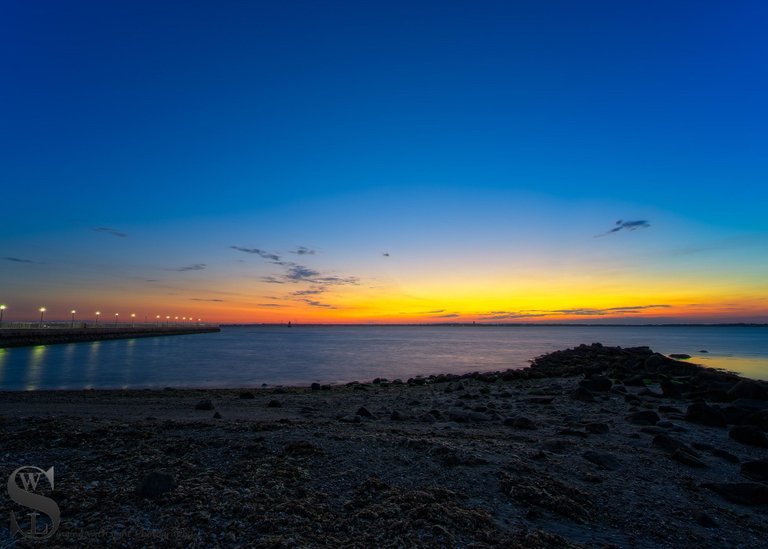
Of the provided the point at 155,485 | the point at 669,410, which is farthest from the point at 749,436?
the point at 155,485

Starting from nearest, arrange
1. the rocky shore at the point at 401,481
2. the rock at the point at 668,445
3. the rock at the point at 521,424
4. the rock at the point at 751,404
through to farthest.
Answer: the rocky shore at the point at 401,481
the rock at the point at 668,445
the rock at the point at 521,424
the rock at the point at 751,404

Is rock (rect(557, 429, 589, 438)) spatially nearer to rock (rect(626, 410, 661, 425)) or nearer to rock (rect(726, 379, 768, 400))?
rock (rect(626, 410, 661, 425))

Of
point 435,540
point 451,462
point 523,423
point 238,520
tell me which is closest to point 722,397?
point 523,423

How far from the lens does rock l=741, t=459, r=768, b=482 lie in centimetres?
796

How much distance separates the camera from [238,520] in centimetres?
512

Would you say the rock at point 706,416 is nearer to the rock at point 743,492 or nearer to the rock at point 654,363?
the rock at point 743,492

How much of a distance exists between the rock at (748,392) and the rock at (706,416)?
5.75 meters

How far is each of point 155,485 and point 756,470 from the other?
1130cm

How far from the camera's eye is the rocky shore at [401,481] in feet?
16.4

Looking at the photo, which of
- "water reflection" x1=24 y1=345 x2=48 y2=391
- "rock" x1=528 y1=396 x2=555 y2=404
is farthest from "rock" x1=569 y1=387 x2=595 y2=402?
"water reflection" x1=24 y1=345 x2=48 y2=391

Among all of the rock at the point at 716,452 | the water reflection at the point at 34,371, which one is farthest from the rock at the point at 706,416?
the water reflection at the point at 34,371

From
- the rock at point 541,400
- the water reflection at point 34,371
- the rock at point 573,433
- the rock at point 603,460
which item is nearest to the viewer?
the rock at point 603,460

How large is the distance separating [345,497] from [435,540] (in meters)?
1.67

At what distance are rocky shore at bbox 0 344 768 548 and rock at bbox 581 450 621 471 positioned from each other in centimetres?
3
